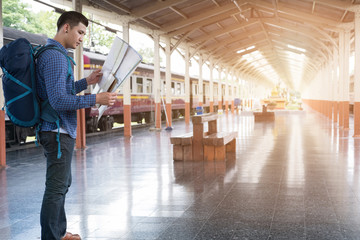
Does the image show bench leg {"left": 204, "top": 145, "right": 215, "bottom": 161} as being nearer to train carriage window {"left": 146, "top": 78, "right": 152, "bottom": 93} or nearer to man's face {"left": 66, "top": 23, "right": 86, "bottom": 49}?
man's face {"left": 66, "top": 23, "right": 86, "bottom": 49}

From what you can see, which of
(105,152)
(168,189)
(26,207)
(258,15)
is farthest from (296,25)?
(26,207)

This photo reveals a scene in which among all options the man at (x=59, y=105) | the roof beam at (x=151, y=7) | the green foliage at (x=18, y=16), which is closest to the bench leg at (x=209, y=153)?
the man at (x=59, y=105)

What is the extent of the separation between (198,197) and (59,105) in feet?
8.78

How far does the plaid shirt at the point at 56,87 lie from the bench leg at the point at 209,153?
5.33 meters

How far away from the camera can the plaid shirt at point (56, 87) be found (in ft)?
10.1

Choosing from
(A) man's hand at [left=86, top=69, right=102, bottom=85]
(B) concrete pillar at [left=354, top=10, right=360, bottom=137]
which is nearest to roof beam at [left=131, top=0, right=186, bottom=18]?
(B) concrete pillar at [left=354, top=10, right=360, bottom=137]

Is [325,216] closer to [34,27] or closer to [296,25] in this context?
[296,25]

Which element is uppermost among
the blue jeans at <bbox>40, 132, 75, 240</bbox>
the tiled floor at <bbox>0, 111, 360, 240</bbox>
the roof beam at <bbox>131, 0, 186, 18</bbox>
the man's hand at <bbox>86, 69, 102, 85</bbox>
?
the roof beam at <bbox>131, 0, 186, 18</bbox>

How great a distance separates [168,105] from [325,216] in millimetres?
14471

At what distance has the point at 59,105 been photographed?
308 centimetres

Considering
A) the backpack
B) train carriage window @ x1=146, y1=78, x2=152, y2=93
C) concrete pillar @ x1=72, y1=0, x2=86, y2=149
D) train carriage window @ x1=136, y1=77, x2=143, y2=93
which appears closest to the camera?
the backpack

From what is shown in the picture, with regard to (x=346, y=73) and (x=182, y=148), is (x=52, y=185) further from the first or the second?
(x=346, y=73)

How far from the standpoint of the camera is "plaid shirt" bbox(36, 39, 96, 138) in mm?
3076

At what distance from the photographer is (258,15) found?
67.8ft
